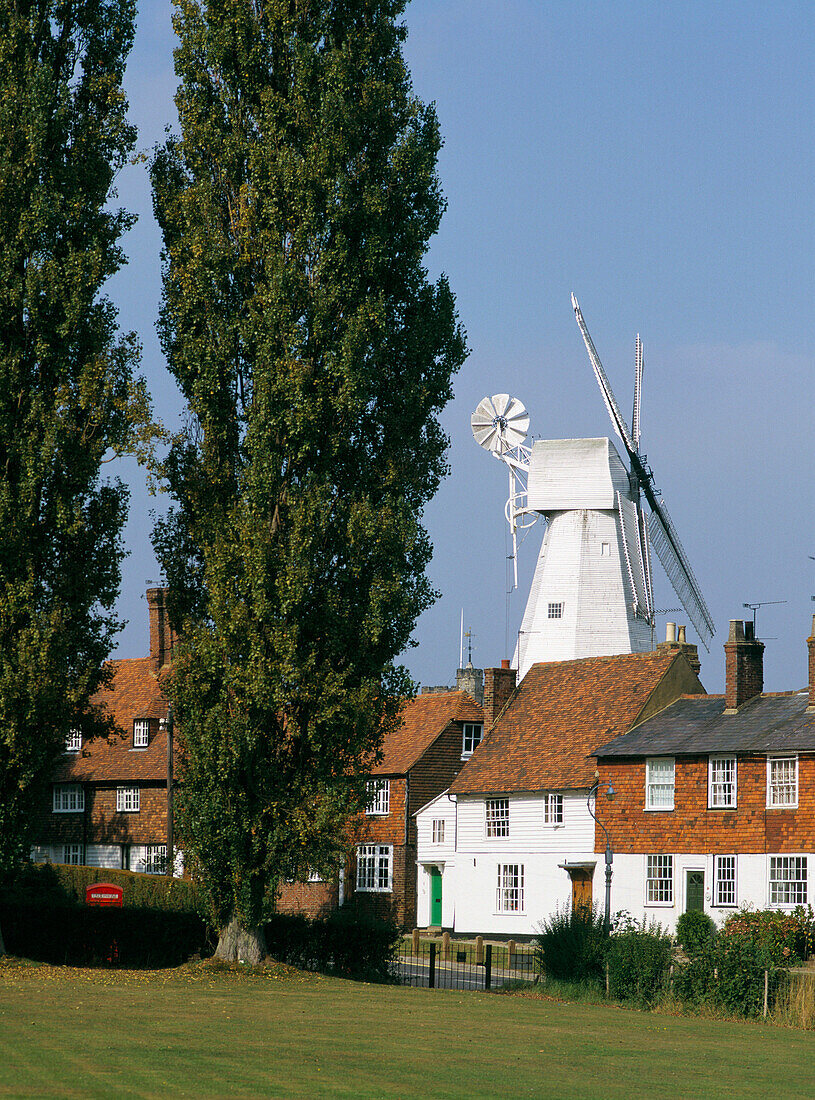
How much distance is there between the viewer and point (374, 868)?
5569 cm

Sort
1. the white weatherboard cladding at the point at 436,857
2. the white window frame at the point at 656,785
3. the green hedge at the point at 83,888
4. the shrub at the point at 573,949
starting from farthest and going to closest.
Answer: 1. the white weatherboard cladding at the point at 436,857
2. the white window frame at the point at 656,785
3. the green hedge at the point at 83,888
4. the shrub at the point at 573,949

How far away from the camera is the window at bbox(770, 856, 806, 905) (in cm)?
4284

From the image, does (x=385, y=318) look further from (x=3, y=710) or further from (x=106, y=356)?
(x=3, y=710)

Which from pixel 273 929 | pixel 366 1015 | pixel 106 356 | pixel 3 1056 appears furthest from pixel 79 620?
pixel 3 1056

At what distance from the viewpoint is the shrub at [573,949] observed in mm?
31906

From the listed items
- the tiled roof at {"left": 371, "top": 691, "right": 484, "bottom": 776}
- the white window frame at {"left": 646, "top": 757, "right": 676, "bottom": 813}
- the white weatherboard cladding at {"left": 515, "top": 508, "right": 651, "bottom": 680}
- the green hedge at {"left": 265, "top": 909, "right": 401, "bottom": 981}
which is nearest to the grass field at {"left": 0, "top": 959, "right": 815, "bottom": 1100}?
the green hedge at {"left": 265, "top": 909, "right": 401, "bottom": 981}

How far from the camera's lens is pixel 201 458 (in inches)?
1217

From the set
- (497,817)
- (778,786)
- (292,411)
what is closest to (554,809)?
(497,817)

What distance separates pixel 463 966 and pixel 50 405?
67.0 ft

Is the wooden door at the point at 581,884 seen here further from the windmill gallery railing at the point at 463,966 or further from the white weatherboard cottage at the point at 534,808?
the windmill gallery railing at the point at 463,966

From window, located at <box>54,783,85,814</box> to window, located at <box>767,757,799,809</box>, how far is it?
29404 mm

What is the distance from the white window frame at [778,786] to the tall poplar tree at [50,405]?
882 inches

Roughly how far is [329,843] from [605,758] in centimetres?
2074

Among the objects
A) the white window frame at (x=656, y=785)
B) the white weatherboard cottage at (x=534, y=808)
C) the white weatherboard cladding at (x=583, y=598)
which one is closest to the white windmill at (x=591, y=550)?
the white weatherboard cladding at (x=583, y=598)
